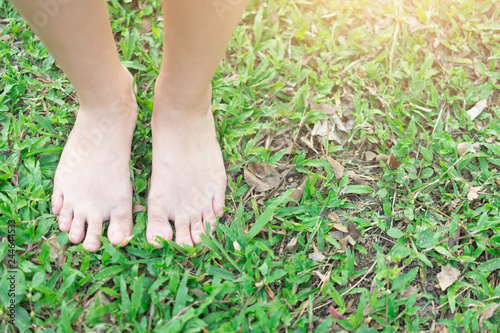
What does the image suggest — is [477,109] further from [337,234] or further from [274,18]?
[274,18]

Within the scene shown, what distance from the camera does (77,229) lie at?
1.64 meters

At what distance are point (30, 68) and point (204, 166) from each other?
1012 mm

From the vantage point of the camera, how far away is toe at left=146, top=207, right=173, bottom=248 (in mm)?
1653

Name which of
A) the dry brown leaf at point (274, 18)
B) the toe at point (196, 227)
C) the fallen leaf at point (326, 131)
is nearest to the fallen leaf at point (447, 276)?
the fallen leaf at point (326, 131)

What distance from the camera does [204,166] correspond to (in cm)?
174

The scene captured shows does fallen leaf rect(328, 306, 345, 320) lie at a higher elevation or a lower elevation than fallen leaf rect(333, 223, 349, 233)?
lower

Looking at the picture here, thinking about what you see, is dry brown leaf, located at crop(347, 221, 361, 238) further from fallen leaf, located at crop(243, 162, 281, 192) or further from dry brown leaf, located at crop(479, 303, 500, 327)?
dry brown leaf, located at crop(479, 303, 500, 327)

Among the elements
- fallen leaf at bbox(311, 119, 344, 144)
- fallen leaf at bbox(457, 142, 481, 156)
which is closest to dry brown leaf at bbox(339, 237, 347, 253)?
fallen leaf at bbox(311, 119, 344, 144)

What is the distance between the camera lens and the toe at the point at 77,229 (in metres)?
1.63

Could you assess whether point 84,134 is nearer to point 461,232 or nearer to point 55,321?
point 55,321

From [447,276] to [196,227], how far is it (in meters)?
1.02

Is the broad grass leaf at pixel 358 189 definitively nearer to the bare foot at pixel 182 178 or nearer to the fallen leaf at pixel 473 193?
the fallen leaf at pixel 473 193

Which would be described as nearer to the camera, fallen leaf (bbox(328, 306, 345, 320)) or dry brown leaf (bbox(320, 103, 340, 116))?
fallen leaf (bbox(328, 306, 345, 320))

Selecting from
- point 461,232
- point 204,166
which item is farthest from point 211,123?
point 461,232
